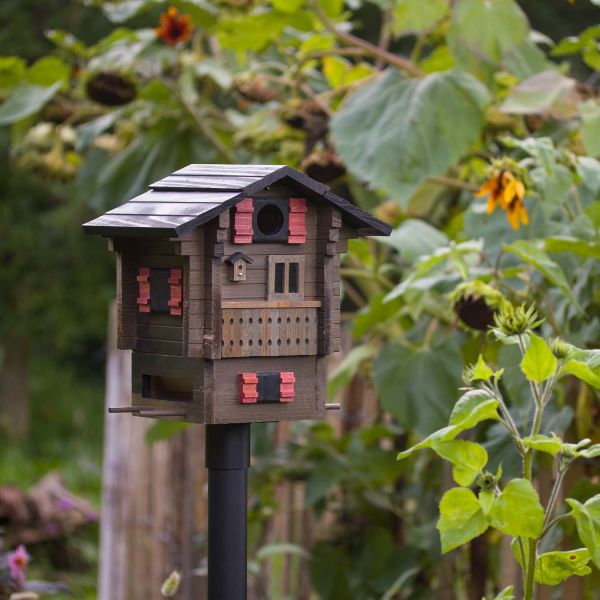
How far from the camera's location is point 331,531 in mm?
3404

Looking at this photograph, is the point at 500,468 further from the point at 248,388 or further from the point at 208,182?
the point at 208,182

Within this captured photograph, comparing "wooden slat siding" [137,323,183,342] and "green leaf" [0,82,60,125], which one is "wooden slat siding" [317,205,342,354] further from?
"green leaf" [0,82,60,125]

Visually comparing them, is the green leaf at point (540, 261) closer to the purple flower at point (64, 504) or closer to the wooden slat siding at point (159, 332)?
the wooden slat siding at point (159, 332)

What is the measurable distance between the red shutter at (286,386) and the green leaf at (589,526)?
41 centimetres

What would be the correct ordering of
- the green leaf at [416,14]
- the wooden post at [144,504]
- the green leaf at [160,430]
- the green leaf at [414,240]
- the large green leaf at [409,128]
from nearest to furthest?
1. the green leaf at [414,240]
2. the large green leaf at [409,128]
3. the green leaf at [416,14]
4. the green leaf at [160,430]
5. the wooden post at [144,504]

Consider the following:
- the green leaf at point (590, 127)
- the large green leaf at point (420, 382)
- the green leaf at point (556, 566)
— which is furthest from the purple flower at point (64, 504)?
the green leaf at point (556, 566)

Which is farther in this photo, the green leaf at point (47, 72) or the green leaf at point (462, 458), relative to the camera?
the green leaf at point (47, 72)

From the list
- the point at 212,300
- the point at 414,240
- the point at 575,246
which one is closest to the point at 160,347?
the point at 212,300

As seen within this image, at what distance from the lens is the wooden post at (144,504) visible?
4.19 meters

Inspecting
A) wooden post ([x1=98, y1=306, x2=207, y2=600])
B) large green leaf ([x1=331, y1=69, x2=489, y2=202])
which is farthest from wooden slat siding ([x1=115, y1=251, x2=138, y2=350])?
wooden post ([x1=98, y1=306, x2=207, y2=600])

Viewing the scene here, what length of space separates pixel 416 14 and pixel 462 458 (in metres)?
1.39

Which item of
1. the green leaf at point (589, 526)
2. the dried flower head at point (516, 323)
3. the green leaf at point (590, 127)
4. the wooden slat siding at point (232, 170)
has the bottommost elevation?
the green leaf at point (589, 526)

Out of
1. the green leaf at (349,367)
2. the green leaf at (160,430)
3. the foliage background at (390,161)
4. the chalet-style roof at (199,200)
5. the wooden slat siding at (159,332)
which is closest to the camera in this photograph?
the chalet-style roof at (199,200)

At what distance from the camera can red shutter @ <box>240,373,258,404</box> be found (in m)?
1.64
